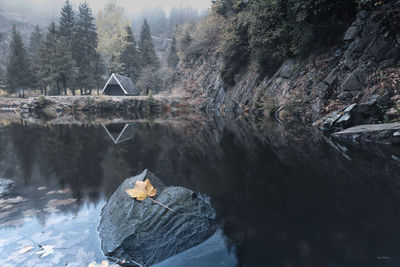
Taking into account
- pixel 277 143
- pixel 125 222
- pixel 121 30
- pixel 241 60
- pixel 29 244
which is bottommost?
pixel 29 244

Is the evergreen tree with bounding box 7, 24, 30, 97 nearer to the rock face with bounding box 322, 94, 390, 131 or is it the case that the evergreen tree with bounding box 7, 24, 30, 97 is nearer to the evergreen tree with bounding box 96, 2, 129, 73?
the evergreen tree with bounding box 96, 2, 129, 73

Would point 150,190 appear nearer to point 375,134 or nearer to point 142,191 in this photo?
point 142,191


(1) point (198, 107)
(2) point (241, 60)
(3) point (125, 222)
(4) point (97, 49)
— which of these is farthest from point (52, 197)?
(4) point (97, 49)

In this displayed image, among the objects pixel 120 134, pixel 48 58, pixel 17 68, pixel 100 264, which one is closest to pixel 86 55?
pixel 48 58

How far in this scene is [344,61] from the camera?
1076 cm

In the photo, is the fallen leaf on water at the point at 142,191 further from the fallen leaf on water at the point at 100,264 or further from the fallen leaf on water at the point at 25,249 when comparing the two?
the fallen leaf on water at the point at 25,249

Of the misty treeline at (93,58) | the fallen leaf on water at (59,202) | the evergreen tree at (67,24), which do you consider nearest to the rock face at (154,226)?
the fallen leaf on water at (59,202)

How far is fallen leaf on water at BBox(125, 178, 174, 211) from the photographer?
2982 millimetres

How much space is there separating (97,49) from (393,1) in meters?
46.9

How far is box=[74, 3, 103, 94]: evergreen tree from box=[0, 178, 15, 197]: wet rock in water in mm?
41656

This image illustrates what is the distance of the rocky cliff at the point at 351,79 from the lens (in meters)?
8.22

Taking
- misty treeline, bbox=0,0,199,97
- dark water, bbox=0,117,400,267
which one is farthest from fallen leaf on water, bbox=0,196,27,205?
misty treeline, bbox=0,0,199,97

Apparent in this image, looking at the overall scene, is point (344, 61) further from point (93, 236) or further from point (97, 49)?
point (97, 49)

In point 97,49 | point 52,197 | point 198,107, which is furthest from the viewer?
point 97,49
